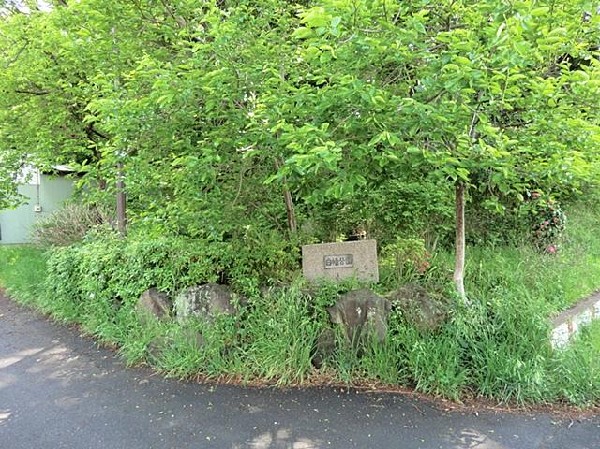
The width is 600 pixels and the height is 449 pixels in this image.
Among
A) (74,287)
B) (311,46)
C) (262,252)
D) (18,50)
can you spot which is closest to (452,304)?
(262,252)

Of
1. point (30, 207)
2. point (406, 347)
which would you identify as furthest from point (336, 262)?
point (30, 207)

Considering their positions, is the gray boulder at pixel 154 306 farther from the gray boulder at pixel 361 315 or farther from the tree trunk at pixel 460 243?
the tree trunk at pixel 460 243

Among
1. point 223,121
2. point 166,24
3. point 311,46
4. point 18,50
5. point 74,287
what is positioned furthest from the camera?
point 18,50

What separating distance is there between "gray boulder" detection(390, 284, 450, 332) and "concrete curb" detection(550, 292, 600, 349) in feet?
2.89

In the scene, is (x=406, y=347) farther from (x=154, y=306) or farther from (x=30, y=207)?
(x=30, y=207)

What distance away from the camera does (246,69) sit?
3074mm

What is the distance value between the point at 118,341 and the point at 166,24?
3173 millimetres

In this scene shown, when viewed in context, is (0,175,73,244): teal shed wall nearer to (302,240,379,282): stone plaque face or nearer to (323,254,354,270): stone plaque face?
(302,240,379,282): stone plaque face

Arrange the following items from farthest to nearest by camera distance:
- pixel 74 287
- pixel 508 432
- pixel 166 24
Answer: pixel 74 287
pixel 166 24
pixel 508 432

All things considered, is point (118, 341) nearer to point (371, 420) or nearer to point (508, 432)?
point (371, 420)

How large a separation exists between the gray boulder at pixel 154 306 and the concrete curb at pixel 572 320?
136 inches

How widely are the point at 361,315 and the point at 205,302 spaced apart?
4.86 ft

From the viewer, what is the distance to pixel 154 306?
413cm

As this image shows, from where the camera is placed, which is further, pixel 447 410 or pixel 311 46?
pixel 447 410
